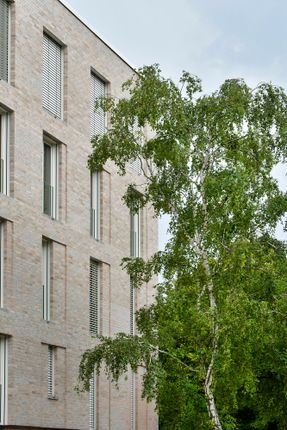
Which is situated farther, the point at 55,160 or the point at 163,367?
the point at 55,160

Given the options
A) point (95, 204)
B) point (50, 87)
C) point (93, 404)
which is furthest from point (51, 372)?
point (50, 87)

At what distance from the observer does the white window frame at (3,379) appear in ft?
96.1

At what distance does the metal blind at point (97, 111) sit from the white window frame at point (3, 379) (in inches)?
366

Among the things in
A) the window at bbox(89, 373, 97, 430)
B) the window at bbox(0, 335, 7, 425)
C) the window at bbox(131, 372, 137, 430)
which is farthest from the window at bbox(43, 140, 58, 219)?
the window at bbox(131, 372, 137, 430)

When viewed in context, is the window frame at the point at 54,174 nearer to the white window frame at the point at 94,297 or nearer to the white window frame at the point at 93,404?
the white window frame at the point at 94,297

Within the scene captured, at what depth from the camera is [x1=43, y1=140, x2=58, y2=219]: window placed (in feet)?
108

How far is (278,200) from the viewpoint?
3309 cm

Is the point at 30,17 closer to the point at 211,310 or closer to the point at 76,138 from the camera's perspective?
the point at 76,138

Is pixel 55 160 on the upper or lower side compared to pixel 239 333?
upper

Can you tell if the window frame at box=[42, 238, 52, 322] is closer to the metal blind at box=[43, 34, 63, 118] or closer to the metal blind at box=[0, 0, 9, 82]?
the metal blind at box=[43, 34, 63, 118]

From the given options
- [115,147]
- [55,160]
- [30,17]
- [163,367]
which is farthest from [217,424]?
[30,17]

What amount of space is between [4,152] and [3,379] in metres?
5.66

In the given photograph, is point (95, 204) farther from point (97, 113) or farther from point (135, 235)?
point (135, 235)

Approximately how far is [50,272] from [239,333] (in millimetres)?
7146
